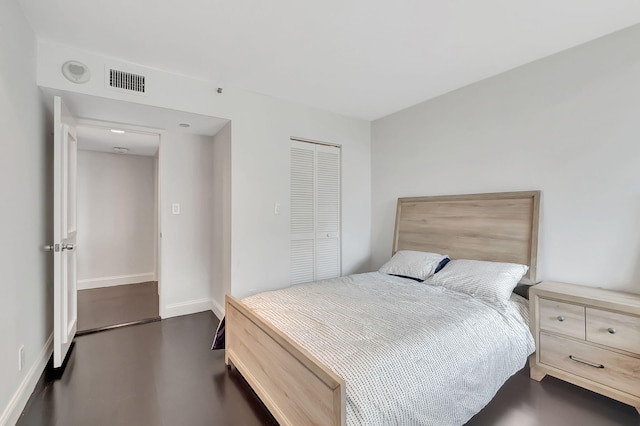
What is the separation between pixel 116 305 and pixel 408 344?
3708mm

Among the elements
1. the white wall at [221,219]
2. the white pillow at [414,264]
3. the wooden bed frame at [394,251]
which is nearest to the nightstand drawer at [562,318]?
the wooden bed frame at [394,251]

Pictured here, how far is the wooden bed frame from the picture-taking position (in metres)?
1.28

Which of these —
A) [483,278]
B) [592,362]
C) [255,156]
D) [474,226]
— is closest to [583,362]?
[592,362]

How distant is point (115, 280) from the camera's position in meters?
4.67

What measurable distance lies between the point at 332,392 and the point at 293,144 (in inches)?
107

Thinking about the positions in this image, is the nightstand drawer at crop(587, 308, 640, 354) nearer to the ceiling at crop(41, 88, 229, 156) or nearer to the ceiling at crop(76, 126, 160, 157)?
the ceiling at crop(41, 88, 229, 156)

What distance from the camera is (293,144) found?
340 centimetres

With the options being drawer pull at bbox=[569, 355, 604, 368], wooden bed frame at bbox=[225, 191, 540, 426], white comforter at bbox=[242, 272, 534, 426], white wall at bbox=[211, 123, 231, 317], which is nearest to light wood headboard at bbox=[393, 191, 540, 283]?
wooden bed frame at bbox=[225, 191, 540, 426]

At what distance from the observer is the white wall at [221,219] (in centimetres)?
304

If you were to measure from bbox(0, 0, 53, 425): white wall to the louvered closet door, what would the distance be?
6.94ft

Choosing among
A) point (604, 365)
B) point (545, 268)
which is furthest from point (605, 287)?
point (604, 365)

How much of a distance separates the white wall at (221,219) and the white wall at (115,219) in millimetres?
2018

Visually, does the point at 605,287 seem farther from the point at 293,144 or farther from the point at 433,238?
the point at 293,144

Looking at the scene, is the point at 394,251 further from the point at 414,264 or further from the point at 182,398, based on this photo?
the point at 182,398
